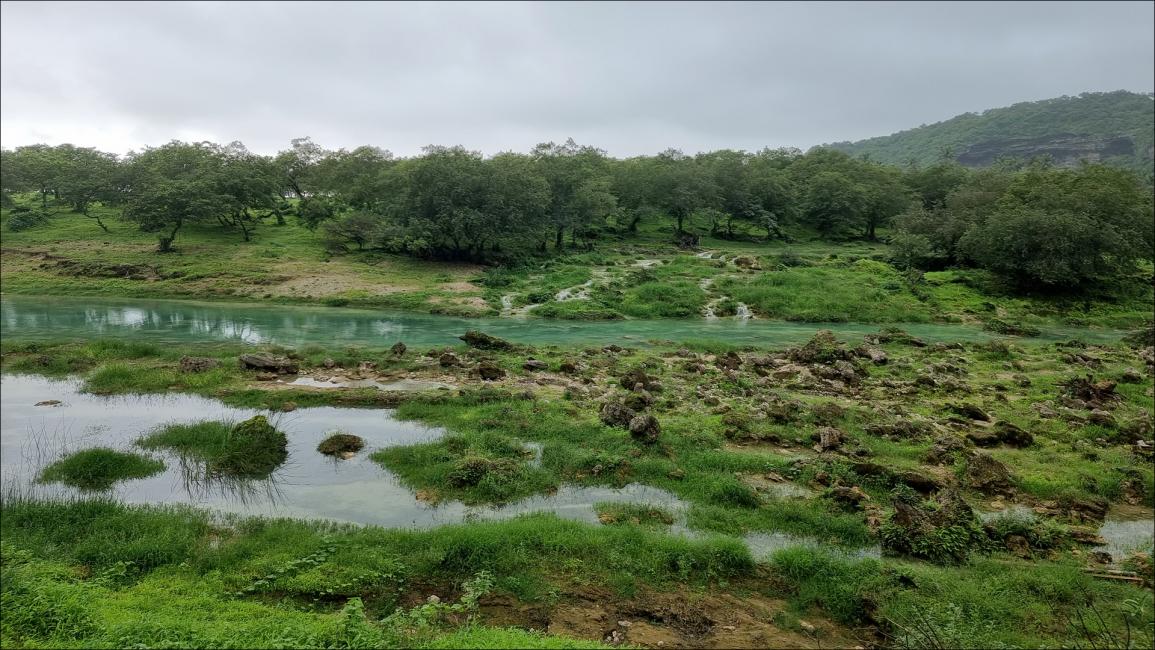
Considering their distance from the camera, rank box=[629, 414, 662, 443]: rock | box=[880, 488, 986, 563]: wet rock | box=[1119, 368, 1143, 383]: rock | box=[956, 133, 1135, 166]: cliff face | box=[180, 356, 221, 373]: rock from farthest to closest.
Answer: box=[956, 133, 1135, 166]: cliff face < box=[1119, 368, 1143, 383]: rock < box=[180, 356, 221, 373]: rock < box=[629, 414, 662, 443]: rock < box=[880, 488, 986, 563]: wet rock

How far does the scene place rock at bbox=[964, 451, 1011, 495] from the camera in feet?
42.9

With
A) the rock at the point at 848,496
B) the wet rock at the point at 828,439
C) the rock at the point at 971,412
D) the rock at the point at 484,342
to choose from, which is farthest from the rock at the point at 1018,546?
the rock at the point at 484,342

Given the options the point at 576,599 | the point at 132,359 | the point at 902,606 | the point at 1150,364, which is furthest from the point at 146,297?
the point at 1150,364

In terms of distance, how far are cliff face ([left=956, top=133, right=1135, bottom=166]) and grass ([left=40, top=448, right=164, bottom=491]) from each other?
203 m

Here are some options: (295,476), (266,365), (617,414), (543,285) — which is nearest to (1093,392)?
(617,414)

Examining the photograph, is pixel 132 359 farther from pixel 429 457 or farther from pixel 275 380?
pixel 429 457

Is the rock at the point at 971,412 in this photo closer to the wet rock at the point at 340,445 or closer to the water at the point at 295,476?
the water at the point at 295,476

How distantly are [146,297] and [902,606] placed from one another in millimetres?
50327

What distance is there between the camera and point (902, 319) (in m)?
41.3

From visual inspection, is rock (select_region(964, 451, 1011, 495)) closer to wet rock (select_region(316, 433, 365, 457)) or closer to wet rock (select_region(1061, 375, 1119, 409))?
wet rock (select_region(1061, 375, 1119, 409))

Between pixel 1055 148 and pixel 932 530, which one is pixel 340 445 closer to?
pixel 932 530

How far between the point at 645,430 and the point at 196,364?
17.4 metres

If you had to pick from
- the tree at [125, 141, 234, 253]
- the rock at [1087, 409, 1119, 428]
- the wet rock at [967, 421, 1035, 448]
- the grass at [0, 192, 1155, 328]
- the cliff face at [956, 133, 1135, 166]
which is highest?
the cliff face at [956, 133, 1135, 166]

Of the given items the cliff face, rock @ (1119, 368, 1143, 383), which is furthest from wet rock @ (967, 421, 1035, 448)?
the cliff face
